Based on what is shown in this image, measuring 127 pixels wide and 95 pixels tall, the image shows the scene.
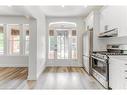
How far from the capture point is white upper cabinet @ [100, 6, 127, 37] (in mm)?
3896

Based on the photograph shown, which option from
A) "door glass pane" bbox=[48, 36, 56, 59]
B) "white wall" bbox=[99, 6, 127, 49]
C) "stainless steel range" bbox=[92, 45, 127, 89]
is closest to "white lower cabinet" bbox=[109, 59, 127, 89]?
"stainless steel range" bbox=[92, 45, 127, 89]

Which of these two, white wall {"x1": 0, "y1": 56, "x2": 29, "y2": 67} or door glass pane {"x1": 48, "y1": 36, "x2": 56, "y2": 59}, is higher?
door glass pane {"x1": 48, "y1": 36, "x2": 56, "y2": 59}

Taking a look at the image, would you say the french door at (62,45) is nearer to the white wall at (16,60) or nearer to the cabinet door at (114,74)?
the white wall at (16,60)

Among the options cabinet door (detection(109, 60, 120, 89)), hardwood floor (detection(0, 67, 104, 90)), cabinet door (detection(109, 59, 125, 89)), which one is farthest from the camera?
hardwood floor (detection(0, 67, 104, 90))

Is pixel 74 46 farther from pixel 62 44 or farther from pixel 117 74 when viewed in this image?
pixel 117 74

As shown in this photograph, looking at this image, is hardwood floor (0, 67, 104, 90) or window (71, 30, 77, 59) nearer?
hardwood floor (0, 67, 104, 90)

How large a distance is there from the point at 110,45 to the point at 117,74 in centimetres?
235

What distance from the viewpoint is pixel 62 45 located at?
9.23 meters

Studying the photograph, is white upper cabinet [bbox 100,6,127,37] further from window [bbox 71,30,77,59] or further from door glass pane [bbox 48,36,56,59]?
door glass pane [bbox 48,36,56,59]

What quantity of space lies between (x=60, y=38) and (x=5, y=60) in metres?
3.09

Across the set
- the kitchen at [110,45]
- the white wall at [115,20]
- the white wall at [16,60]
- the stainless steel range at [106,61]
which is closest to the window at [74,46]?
the white wall at [16,60]

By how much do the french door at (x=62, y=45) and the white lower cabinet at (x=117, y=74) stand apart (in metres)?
5.10

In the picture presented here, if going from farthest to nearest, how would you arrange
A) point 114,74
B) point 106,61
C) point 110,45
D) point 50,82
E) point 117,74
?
point 110,45
point 50,82
point 106,61
point 114,74
point 117,74

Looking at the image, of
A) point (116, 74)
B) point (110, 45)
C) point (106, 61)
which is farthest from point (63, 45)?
point (116, 74)
